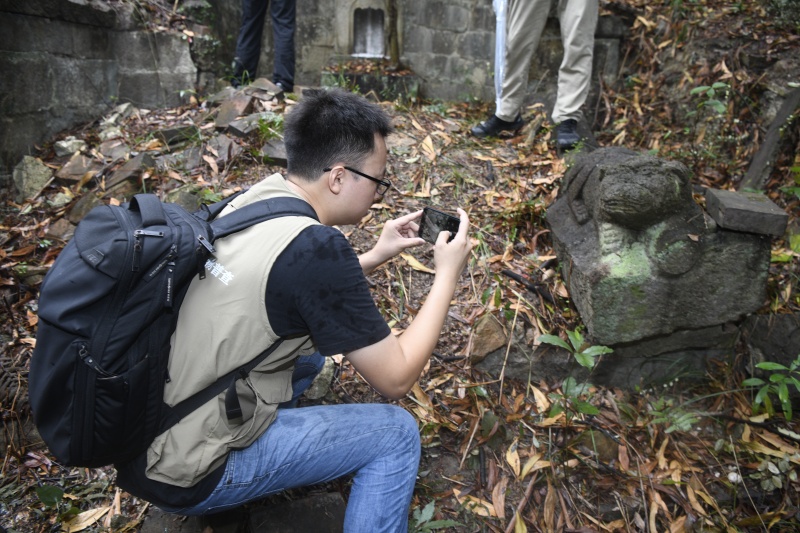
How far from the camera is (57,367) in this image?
1.39 metres

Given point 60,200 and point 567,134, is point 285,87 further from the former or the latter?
point 567,134

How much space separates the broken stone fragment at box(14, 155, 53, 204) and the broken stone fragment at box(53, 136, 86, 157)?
0.26 meters

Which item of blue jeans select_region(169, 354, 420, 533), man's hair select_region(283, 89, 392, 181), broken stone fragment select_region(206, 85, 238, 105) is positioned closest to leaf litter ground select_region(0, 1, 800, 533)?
broken stone fragment select_region(206, 85, 238, 105)

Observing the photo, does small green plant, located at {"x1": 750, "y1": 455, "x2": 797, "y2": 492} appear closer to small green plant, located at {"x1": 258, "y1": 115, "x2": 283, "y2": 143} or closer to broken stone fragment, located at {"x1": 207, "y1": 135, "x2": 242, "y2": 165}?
small green plant, located at {"x1": 258, "y1": 115, "x2": 283, "y2": 143}

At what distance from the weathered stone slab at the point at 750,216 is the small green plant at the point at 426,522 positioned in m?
2.01

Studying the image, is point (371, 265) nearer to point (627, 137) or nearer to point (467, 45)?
point (627, 137)

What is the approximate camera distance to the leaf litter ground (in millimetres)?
2475

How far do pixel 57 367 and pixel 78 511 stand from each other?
124cm

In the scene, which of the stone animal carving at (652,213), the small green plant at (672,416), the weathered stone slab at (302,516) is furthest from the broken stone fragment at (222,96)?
the small green plant at (672,416)

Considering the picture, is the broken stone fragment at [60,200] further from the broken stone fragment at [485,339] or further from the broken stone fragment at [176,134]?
the broken stone fragment at [485,339]

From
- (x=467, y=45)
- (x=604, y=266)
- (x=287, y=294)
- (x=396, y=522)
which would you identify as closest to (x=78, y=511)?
(x=396, y=522)

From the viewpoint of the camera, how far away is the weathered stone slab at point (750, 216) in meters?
2.63

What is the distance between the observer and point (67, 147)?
13.7ft

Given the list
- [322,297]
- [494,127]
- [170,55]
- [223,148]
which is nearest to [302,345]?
[322,297]
